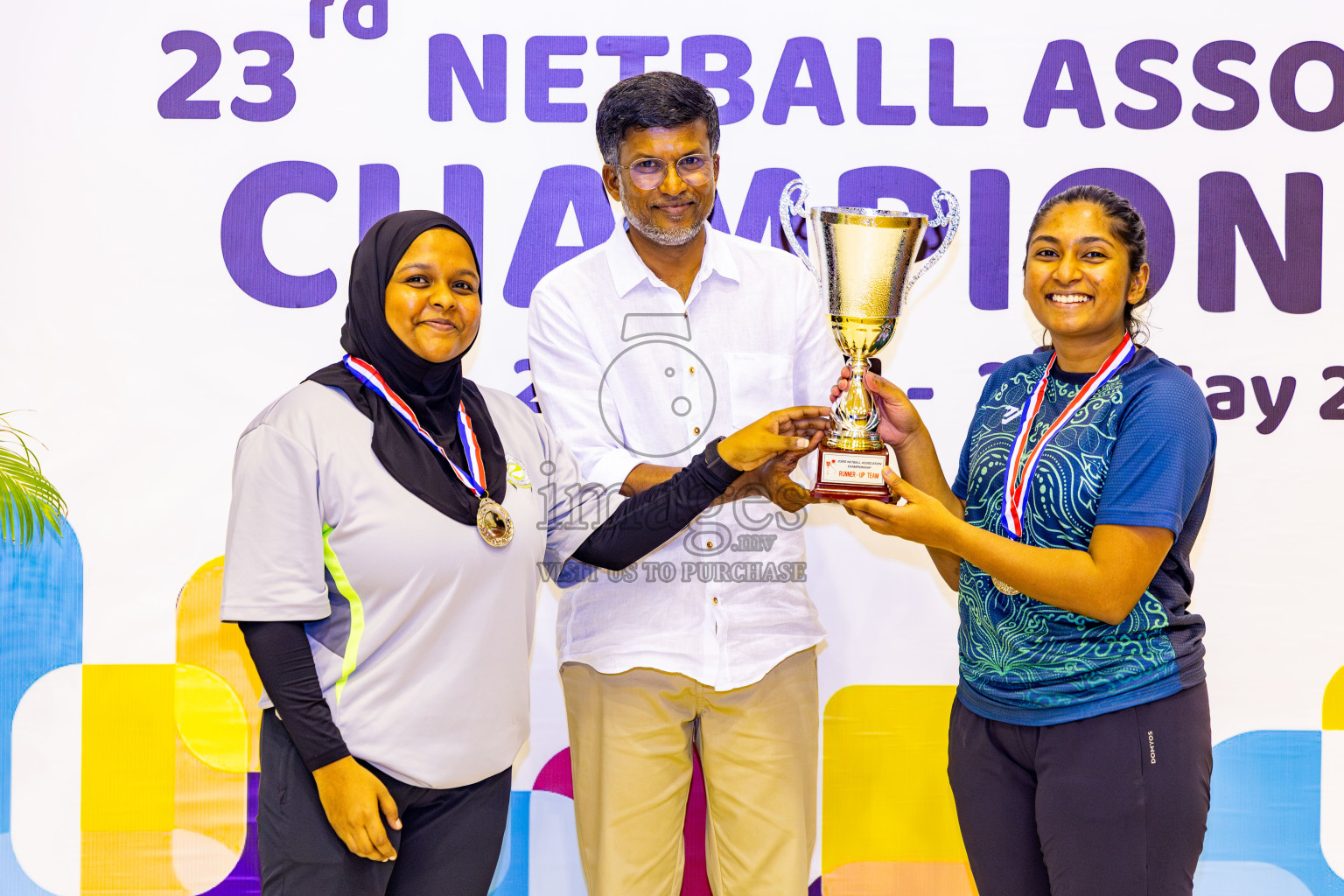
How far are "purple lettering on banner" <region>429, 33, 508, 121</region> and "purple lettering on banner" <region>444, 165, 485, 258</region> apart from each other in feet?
0.48

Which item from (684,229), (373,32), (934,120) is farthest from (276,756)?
(934,120)

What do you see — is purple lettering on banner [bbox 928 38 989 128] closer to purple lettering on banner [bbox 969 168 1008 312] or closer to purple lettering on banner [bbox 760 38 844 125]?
purple lettering on banner [bbox 969 168 1008 312]

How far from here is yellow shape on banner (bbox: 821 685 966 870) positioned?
3.04 metres

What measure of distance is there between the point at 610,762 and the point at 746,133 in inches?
68.0

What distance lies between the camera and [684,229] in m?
2.30

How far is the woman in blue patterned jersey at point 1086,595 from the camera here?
1849mm

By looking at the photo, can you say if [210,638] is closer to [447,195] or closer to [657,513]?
[447,195]

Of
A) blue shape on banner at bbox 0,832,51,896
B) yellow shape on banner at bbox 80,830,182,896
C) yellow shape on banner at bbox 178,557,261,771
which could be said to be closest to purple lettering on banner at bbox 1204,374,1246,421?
yellow shape on banner at bbox 178,557,261,771

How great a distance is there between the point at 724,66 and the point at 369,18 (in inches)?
38.8

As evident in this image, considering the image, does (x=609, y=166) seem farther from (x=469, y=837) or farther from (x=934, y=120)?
(x=469, y=837)

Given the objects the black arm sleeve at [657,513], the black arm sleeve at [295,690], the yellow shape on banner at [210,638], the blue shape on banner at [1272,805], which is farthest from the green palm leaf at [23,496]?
the blue shape on banner at [1272,805]

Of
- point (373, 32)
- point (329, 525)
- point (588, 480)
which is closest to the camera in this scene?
point (329, 525)

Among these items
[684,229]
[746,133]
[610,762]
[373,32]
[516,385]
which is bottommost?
[610,762]

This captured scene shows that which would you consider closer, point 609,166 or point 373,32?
point 609,166
